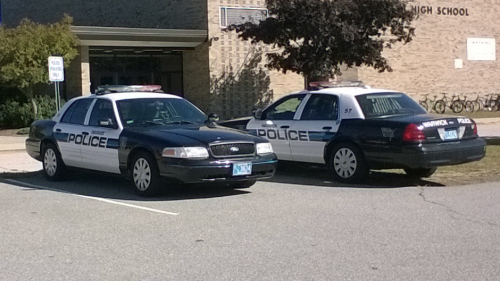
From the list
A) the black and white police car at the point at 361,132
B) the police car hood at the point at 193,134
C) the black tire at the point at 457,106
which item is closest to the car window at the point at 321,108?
the black and white police car at the point at 361,132

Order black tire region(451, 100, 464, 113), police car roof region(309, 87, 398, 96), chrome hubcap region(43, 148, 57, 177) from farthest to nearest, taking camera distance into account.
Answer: black tire region(451, 100, 464, 113) < chrome hubcap region(43, 148, 57, 177) < police car roof region(309, 87, 398, 96)

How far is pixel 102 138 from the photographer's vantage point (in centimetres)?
1094

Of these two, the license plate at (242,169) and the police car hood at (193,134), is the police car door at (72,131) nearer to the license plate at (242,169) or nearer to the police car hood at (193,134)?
the police car hood at (193,134)

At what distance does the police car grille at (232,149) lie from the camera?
32.3 ft

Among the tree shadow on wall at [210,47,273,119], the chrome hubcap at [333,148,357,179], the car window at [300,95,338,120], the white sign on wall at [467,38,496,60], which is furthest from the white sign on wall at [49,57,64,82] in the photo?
the white sign on wall at [467,38,496,60]

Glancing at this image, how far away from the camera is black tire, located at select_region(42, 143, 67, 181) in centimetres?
1198

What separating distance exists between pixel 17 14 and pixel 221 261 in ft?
115

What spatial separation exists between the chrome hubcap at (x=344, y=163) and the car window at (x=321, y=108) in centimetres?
61

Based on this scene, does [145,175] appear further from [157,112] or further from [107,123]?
[157,112]

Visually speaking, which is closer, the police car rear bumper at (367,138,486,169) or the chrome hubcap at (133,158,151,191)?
the chrome hubcap at (133,158,151,191)

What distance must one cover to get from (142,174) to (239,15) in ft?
64.0

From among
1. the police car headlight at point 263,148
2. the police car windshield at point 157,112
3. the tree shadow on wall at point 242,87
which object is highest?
the tree shadow on wall at point 242,87

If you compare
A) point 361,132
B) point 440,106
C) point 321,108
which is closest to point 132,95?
point 321,108

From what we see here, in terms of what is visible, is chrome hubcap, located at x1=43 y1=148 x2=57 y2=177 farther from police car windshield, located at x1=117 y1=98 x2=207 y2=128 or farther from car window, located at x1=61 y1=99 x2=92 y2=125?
police car windshield, located at x1=117 y1=98 x2=207 y2=128
